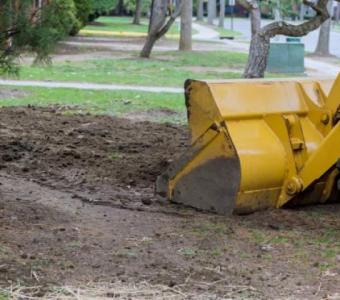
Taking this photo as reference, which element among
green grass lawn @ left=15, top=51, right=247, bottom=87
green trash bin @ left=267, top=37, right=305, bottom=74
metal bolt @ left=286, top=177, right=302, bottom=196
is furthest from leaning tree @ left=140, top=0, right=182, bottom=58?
metal bolt @ left=286, top=177, right=302, bottom=196

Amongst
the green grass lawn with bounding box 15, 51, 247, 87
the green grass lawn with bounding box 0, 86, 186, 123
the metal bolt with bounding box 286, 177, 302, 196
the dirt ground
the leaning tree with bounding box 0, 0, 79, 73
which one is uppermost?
the leaning tree with bounding box 0, 0, 79, 73

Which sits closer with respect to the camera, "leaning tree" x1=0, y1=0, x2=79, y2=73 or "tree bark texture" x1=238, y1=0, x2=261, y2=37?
Result: "leaning tree" x1=0, y1=0, x2=79, y2=73

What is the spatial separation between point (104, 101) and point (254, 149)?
→ 25.2 ft

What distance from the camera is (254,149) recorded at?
680cm

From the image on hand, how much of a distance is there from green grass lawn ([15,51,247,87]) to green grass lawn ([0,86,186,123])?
1441mm

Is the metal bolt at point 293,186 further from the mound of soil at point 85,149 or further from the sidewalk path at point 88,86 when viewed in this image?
the sidewalk path at point 88,86

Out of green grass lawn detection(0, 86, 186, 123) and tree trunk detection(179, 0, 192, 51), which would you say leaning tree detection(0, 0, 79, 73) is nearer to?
green grass lawn detection(0, 86, 186, 123)

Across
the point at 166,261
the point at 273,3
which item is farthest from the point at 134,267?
the point at 273,3

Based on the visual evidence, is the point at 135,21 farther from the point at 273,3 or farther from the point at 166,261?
the point at 166,261

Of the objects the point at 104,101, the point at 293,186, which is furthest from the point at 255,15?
the point at 293,186

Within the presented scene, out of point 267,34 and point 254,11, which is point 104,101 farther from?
point 254,11

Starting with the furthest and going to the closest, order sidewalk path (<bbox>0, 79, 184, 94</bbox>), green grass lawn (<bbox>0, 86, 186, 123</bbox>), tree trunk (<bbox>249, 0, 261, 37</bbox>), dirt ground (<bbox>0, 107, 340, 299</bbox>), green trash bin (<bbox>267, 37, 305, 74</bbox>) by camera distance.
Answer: green trash bin (<bbox>267, 37, 305, 74</bbox>), tree trunk (<bbox>249, 0, 261, 37</bbox>), sidewalk path (<bbox>0, 79, 184, 94</bbox>), green grass lawn (<bbox>0, 86, 186, 123</bbox>), dirt ground (<bbox>0, 107, 340, 299</bbox>)

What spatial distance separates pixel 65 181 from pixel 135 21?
5173cm

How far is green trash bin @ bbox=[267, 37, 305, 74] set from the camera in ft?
75.5
